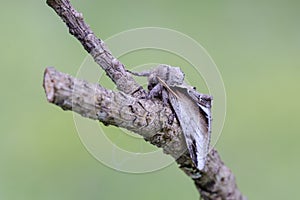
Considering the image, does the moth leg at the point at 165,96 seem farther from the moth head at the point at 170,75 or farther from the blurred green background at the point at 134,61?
the blurred green background at the point at 134,61

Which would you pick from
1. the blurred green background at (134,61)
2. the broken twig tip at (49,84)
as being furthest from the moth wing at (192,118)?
the blurred green background at (134,61)

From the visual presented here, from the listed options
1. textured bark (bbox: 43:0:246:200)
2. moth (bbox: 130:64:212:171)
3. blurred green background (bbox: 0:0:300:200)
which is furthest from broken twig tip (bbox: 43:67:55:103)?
blurred green background (bbox: 0:0:300:200)

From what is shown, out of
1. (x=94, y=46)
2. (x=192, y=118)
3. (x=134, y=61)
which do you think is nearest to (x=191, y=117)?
(x=192, y=118)

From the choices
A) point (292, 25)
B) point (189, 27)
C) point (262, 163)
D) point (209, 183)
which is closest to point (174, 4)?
point (189, 27)

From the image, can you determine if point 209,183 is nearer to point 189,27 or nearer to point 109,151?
point 109,151

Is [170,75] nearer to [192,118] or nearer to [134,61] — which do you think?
[192,118]

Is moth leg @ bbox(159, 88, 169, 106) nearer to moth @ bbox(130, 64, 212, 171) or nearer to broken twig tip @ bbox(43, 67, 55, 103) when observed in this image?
moth @ bbox(130, 64, 212, 171)
